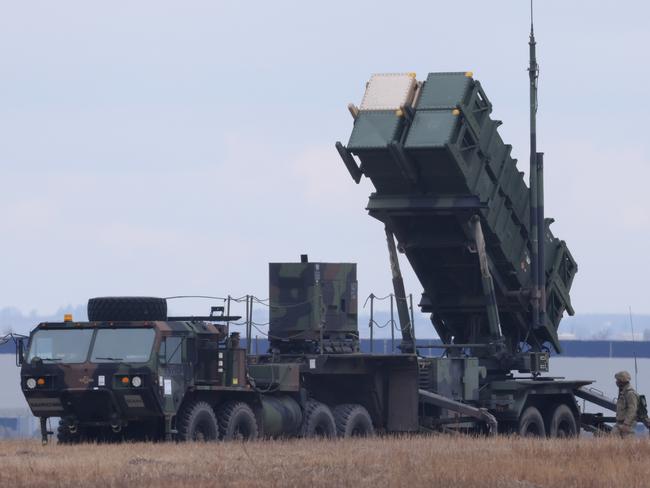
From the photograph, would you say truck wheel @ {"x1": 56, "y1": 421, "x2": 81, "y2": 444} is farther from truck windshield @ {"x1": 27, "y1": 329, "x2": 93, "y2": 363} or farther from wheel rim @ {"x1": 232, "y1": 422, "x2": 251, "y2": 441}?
wheel rim @ {"x1": 232, "y1": 422, "x2": 251, "y2": 441}

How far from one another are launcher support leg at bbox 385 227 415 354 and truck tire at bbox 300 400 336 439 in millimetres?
2367

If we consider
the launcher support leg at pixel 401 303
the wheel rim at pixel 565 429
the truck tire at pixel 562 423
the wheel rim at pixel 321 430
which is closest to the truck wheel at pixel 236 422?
the wheel rim at pixel 321 430

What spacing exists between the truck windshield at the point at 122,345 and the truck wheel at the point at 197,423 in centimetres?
116

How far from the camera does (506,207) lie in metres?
26.1

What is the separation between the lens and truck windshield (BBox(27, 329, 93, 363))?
844 inches

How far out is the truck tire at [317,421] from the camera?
2427 centimetres

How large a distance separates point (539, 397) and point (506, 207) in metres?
4.03

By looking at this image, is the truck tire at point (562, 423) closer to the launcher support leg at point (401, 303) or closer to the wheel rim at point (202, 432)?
the launcher support leg at point (401, 303)

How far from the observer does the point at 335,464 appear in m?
17.0

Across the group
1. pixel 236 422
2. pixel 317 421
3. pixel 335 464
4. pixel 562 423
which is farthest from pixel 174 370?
pixel 562 423

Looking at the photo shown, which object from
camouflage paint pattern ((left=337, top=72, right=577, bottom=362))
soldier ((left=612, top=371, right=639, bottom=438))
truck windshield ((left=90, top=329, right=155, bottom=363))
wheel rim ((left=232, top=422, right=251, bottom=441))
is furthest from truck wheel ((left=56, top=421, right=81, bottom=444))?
soldier ((left=612, top=371, right=639, bottom=438))

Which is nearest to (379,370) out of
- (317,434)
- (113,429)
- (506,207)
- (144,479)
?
(317,434)

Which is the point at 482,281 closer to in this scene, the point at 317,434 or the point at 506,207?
the point at 506,207

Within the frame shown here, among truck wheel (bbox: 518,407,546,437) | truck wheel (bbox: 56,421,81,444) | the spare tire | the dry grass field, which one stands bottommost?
the dry grass field
